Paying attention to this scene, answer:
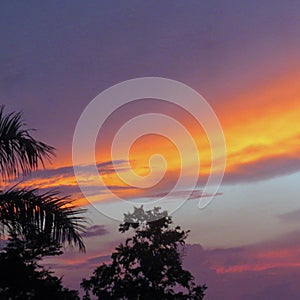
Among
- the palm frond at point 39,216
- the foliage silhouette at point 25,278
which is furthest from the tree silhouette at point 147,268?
the palm frond at point 39,216

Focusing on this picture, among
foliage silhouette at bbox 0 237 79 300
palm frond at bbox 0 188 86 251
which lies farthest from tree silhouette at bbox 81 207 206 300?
palm frond at bbox 0 188 86 251

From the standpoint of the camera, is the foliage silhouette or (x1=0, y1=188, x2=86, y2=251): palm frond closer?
(x1=0, y1=188, x2=86, y2=251): palm frond

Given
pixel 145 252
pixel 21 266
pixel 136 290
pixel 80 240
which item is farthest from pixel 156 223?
pixel 80 240

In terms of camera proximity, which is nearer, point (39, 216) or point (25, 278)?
point (39, 216)

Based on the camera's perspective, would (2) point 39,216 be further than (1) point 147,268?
No

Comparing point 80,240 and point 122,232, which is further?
point 122,232

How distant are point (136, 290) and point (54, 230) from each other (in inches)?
1428

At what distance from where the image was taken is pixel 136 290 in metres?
46.2

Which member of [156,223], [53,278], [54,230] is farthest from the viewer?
[156,223]

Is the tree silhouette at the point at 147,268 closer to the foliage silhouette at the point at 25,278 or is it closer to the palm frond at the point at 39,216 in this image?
the foliage silhouette at the point at 25,278

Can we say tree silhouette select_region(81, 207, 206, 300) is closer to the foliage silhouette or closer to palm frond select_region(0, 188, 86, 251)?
the foliage silhouette

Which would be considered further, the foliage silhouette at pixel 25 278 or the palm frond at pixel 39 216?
the foliage silhouette at pixel 25 278

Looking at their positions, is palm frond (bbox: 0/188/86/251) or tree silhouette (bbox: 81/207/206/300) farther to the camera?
tree silhouette (bbox: 81/207/206/300)

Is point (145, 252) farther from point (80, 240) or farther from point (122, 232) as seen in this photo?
point (80, 240)
